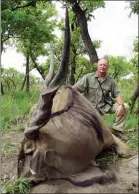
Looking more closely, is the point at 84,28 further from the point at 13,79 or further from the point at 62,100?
the point at 13,79

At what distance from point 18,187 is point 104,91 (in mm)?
1512

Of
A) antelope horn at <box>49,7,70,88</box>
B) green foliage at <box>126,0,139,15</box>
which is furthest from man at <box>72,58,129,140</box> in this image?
green foliage at <box>126,0,139,15</box>

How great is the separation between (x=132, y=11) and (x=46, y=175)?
482cm

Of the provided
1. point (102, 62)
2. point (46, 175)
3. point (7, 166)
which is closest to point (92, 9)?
point (102, 62)

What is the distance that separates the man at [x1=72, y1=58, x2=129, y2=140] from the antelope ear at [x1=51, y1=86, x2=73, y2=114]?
2.47ft

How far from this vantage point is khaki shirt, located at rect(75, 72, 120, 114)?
3664 millimetres

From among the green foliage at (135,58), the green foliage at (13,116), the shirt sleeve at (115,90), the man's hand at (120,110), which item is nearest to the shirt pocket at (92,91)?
the shirt sleeve at (115,90)

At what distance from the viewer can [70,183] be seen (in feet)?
7.51

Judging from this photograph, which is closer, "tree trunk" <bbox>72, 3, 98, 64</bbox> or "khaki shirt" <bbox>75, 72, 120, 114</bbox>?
"khaki shirt" <bbox>75, 72, 120, 114</bbox>

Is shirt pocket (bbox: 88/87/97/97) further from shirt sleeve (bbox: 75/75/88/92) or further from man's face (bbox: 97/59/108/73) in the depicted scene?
man's face (bbox: 97/59/108/73)

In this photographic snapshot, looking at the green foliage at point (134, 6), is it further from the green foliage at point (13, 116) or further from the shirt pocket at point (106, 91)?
the shirt pocket at point (106, 91)

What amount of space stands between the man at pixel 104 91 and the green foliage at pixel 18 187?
126 centimetres

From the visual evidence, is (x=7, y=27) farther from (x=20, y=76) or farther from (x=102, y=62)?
(x=20, y=76)

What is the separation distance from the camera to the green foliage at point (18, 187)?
7.76ft
